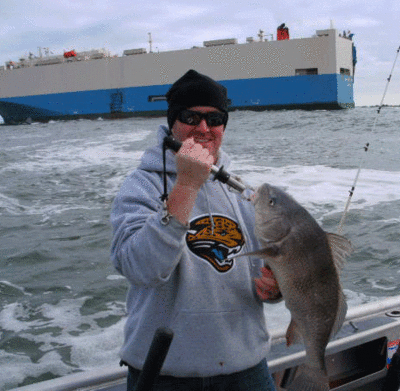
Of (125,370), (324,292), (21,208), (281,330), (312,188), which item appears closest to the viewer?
(324,292)

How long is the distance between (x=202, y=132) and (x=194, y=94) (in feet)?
0.48

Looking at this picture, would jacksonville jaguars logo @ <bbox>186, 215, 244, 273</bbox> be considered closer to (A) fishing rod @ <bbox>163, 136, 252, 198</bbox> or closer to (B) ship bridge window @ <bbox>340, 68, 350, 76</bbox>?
(A) fishing rod @ <bbox>163, 136, 252, 198</bbox>

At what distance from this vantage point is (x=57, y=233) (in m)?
7.79

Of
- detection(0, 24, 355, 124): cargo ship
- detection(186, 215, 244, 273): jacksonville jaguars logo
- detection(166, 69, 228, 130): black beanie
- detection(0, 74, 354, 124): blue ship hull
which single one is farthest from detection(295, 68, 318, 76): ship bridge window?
detection(186, 215, 244, 273): jacksonville jaguars logo

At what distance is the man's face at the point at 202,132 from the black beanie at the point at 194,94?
0.02 metres

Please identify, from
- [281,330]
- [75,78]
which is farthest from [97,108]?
[281,330]

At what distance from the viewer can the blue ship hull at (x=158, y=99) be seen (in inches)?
1522

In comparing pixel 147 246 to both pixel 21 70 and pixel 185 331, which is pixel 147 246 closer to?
pixel 185 331

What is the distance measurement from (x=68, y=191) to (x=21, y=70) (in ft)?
134

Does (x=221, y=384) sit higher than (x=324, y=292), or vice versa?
(x=324, y=292)

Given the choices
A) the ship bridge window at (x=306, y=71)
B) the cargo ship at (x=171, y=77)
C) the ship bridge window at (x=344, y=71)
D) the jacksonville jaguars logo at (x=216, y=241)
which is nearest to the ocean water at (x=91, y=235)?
the jacksonville jaguars logo at (x=216, y=241)

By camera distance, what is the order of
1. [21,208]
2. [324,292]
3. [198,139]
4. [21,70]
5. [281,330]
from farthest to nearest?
[21,70]
[21,208]
[281,330]
[198,139]
[324,292]

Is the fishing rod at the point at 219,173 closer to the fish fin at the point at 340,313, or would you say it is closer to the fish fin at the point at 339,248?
the fish fin at the point at 339,248

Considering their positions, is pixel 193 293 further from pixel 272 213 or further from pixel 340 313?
pixel 340 313
